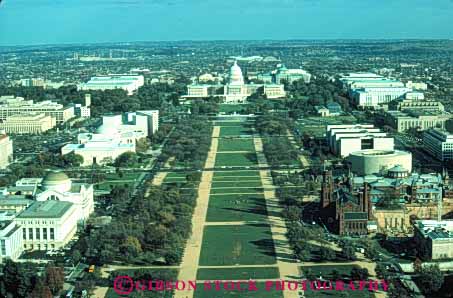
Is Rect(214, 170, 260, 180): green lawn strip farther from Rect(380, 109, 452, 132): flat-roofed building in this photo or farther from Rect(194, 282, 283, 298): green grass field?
Rect(380, 109, 452, 132): flat-roofed building

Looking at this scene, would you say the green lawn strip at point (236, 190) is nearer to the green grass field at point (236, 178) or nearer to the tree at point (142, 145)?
the green grass field at point (236, 178)

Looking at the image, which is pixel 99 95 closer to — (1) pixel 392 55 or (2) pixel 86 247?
(2) pixel 86 247

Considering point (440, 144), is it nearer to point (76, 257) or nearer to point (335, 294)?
point (335, 294)

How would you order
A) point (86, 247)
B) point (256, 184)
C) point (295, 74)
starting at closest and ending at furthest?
point (86, 247) → point (256, 184) → point (295, 74)

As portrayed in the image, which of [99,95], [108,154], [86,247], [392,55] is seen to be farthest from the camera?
[392,55]

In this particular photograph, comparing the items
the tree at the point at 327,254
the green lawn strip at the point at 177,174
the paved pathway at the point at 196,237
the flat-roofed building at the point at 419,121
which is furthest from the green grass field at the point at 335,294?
the flat-roofed building at the point at 419,121

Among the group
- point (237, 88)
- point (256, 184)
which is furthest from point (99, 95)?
point (256, 184)

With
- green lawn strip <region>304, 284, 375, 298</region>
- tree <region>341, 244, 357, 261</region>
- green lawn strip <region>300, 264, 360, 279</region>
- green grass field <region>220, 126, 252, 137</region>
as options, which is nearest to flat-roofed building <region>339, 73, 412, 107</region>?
green grass field <region>220, 126, 252, 137</region>
